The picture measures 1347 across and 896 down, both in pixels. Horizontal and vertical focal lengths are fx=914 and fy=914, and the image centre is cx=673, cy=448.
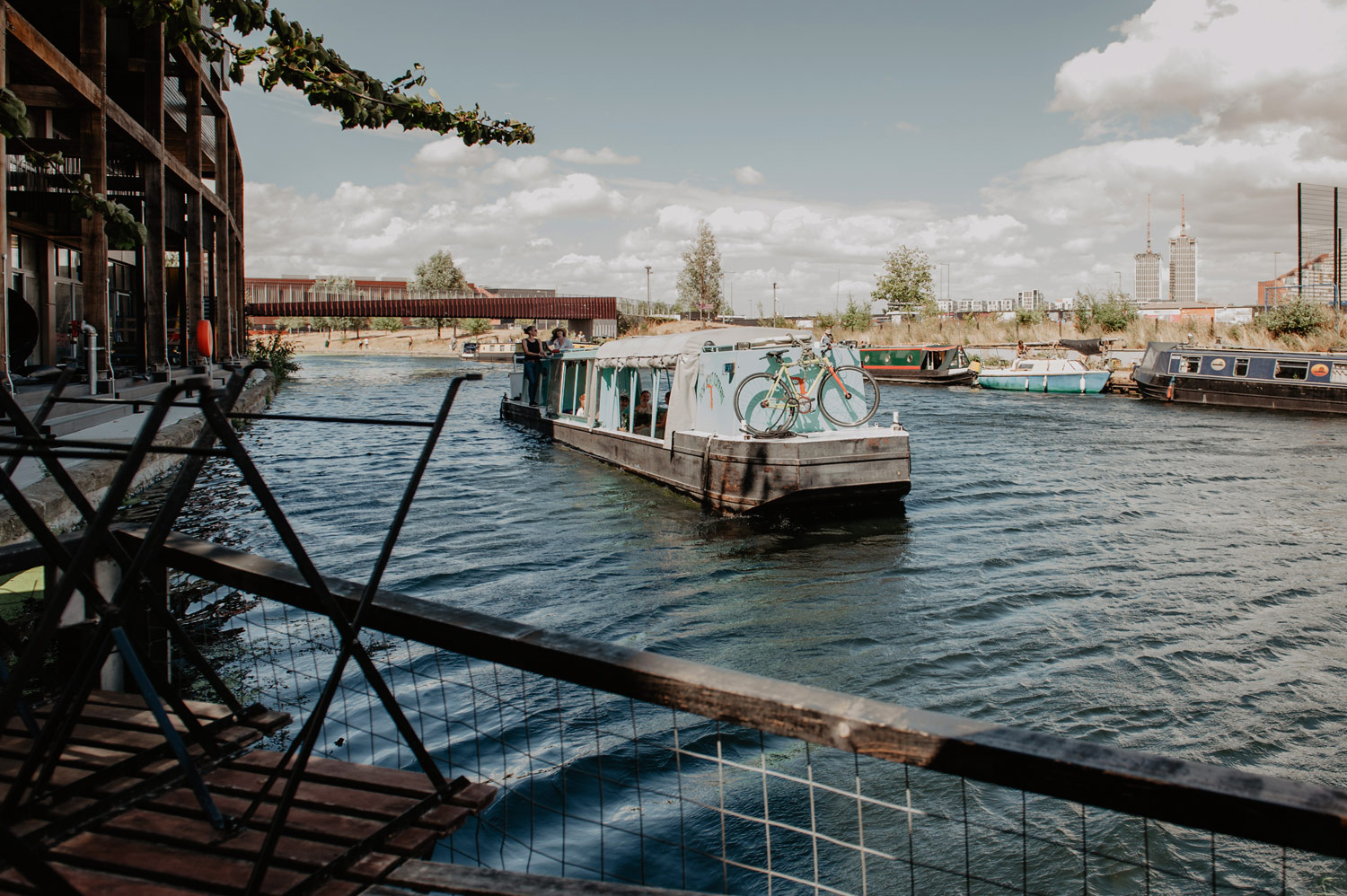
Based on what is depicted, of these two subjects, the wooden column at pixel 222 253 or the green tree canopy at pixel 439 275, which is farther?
the green tree canopy at pixel 439 275

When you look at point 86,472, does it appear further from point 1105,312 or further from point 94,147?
point 1105,312

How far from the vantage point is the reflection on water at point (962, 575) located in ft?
22.3

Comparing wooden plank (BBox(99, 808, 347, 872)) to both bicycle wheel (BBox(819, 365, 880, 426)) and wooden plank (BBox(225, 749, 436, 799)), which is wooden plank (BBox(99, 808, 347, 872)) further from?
bicycle wheel (BBox(819, 365, 880, 426))

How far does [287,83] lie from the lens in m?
5.16

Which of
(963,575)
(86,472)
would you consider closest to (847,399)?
(963,575)

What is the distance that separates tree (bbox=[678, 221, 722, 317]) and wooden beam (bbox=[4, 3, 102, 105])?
8001 cm

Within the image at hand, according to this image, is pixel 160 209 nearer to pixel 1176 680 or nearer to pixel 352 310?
pixel 1176 680

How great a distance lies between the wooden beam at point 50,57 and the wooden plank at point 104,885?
1099cm

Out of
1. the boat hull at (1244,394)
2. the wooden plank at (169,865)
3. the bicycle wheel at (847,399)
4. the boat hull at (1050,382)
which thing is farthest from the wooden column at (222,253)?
the boat hull at (1244,394)

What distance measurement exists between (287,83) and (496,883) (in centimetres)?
467

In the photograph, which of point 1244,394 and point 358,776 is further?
point 1244,394

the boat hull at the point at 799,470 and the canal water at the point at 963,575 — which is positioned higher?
the boat hull at the point at 799,470

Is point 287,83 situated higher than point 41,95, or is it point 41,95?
point 41,95

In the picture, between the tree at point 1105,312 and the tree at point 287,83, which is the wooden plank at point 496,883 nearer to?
the tree at point 287,83
